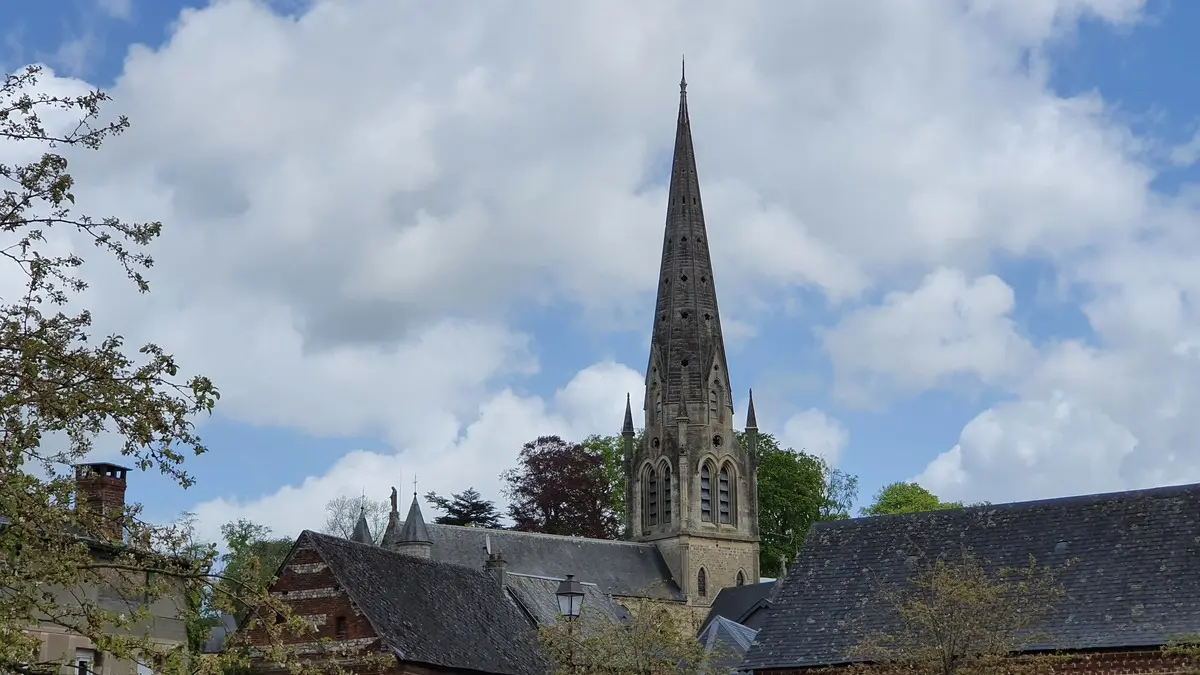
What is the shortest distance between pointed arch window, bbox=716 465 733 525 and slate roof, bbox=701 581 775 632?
4.05 m

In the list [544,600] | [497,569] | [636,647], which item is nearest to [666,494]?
[544,600]

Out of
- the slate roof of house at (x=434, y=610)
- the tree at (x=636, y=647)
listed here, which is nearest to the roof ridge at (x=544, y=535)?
the slate roof of house at (x=434, y=610)

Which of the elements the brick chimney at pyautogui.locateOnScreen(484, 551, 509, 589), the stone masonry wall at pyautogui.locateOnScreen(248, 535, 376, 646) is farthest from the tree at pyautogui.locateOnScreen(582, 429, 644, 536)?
the stone masonry wall at pyautogui.locateOnScreen(248, 535, 376, 646)

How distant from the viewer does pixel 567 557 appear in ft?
247

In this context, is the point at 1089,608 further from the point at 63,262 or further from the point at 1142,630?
the point at 63,262

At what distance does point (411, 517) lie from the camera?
65688 mm

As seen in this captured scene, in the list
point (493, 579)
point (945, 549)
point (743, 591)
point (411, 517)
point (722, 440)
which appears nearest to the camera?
point (945, 549)

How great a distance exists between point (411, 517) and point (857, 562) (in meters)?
30.4

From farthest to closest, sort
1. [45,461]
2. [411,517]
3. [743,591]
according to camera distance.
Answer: [743,591]
[411,517]
[45,461]

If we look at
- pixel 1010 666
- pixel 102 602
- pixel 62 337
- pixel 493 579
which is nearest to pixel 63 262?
pixel 62 337

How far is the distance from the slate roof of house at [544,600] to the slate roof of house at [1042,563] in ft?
22.9

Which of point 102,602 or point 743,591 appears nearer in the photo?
point 102,602

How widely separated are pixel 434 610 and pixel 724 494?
4660cm

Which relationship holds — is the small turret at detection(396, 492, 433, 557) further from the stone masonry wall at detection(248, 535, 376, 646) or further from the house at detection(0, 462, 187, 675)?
the house at detection(0, 462, 187, 675)
